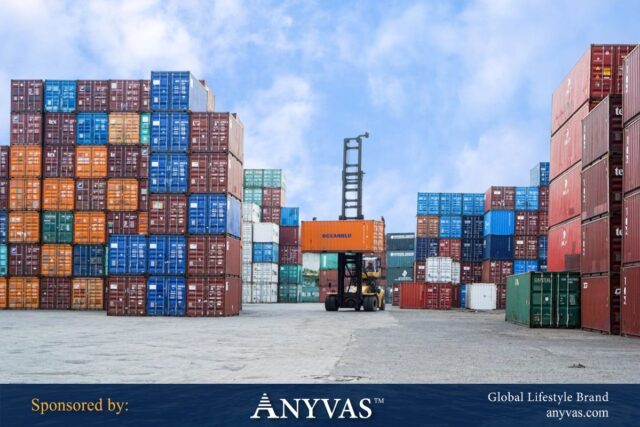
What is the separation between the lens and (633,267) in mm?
23109

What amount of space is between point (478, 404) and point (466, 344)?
10.1 m

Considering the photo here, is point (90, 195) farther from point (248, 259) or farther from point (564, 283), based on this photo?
point (248, 259)

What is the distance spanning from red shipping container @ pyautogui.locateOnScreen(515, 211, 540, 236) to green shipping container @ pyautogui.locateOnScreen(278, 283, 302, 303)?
26590 millimetres

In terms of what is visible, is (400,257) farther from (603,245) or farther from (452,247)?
(603,245)

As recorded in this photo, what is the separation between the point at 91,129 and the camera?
4238 centimetres

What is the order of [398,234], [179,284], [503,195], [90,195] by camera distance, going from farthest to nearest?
[398,234] < [503,195] < [90,195] < [179,284]

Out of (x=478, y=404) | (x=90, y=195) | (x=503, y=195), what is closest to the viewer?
(x=478, y=404)

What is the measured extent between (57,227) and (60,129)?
5353 mm

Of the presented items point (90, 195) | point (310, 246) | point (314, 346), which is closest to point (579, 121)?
point (314, 346)

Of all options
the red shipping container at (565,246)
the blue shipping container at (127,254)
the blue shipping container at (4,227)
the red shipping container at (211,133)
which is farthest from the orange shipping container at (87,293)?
the red shipping container at (565,246)

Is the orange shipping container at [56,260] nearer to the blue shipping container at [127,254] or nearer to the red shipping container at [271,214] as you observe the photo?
the blue shipping container at [127,254]

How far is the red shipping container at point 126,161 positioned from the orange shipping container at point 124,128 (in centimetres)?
33

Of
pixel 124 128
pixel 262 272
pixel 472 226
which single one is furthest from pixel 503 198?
pixel 124 128

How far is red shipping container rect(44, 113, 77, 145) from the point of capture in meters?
42.4
